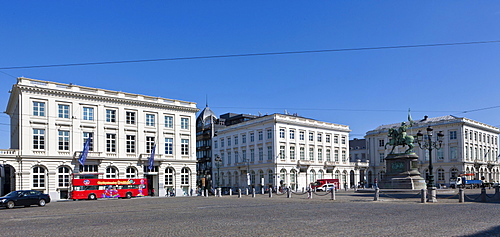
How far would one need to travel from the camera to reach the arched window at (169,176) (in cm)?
6444

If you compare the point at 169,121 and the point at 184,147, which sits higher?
the point at 169,121

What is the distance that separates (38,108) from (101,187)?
38.5ft

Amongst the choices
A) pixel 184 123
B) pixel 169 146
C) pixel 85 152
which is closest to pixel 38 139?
pixel 85 152

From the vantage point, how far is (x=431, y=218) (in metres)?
18.2

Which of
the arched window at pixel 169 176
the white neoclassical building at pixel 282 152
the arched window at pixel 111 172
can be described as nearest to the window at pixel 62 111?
the arched window at pixel 111 172

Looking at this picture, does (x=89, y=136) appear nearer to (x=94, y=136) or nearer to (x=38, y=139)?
(x=94, y=136)

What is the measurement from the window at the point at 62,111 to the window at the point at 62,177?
6.24m

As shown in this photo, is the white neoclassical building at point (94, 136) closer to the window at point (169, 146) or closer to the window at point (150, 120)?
the window at point (169, 146)

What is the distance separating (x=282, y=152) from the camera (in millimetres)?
80875

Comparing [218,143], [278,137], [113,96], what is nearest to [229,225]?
[113,96]

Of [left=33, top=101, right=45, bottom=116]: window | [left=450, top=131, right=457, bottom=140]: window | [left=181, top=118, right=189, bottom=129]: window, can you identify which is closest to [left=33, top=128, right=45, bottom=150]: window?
[left=33, top=101, right=45, bottom=116]: window

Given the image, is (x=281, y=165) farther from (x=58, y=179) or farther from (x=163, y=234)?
(x=163, y=234)

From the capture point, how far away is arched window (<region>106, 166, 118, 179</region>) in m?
58.7

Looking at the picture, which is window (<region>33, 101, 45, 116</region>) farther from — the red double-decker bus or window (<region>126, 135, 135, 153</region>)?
window (<region>126, 135, 135, 153</region>)
